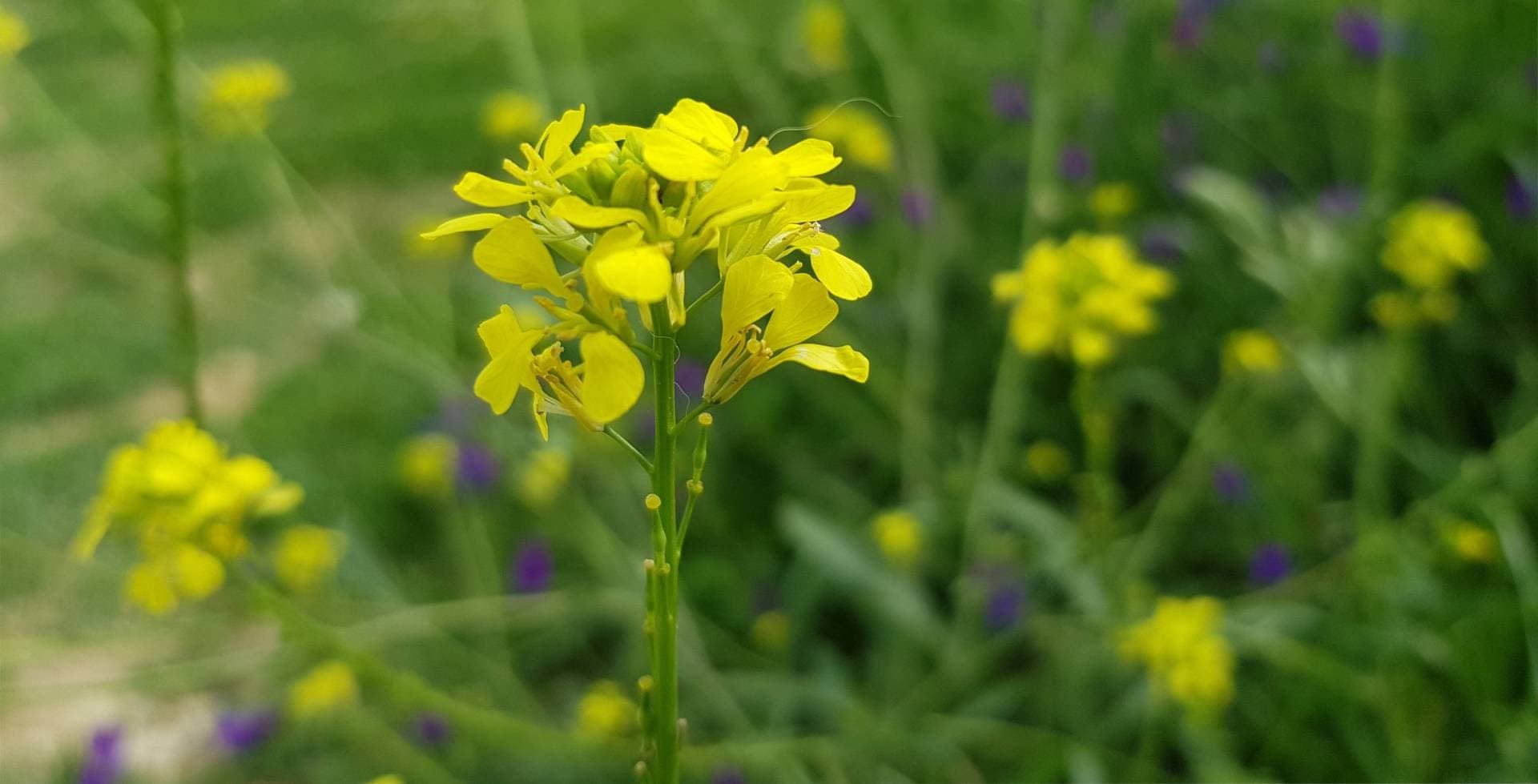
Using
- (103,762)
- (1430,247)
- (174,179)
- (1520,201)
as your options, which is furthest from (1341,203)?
(103,762)

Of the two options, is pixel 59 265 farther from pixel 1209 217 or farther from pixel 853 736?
pixel 1209 217

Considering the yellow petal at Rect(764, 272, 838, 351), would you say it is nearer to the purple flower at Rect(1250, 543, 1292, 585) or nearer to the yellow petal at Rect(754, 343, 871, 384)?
the yellow petal at Rect(754, 343, 871, 384)

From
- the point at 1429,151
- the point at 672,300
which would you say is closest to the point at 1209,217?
the point at 1429,151

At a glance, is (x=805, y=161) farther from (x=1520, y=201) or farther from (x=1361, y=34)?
(x=1361, y=34)

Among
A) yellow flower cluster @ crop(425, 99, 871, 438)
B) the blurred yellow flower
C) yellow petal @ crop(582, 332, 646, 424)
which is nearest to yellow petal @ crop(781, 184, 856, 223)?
yellow flower cluster @ crop(425, 99, 871, 438)

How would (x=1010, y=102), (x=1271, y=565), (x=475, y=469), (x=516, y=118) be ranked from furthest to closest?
(x=1010, y=102) → (x=516, y=118) → (x=475, y=469) → (x=1271, y=565)

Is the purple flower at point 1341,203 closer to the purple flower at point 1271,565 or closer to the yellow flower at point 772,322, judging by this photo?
the purple flower at point 1271,565
